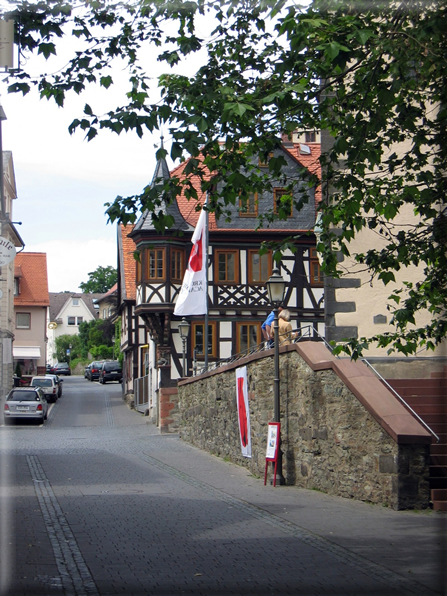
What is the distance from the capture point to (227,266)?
111ft

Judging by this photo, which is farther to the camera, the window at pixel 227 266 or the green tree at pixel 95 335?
the green tree at pixel 95 335

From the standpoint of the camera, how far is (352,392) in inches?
474

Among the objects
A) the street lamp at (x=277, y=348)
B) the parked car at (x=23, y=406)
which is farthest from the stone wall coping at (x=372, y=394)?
the parked car at (x=23, y=406)

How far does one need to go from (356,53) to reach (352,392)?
5.37 m

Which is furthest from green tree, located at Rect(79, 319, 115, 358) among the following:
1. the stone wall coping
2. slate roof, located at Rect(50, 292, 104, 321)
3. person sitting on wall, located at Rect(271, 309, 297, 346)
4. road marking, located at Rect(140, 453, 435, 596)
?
road marking, located at Rect(140, 453, 435, 596)

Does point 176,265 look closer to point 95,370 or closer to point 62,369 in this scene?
point 95,370

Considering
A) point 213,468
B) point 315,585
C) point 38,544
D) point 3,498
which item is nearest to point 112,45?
point 38,544

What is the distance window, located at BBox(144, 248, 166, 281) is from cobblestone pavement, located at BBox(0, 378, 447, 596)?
56.6 ft

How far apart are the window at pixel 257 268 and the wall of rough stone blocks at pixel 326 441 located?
48.1 ft

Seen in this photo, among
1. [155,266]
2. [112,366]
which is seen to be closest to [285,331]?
[155,266]

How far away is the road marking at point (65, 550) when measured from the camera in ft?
22.5

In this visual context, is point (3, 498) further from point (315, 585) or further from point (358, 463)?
point (315, 585)

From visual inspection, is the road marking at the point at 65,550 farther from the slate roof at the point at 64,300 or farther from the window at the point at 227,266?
the slate roof at the point at 64,300

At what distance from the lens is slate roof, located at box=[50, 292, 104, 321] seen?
101 metres
